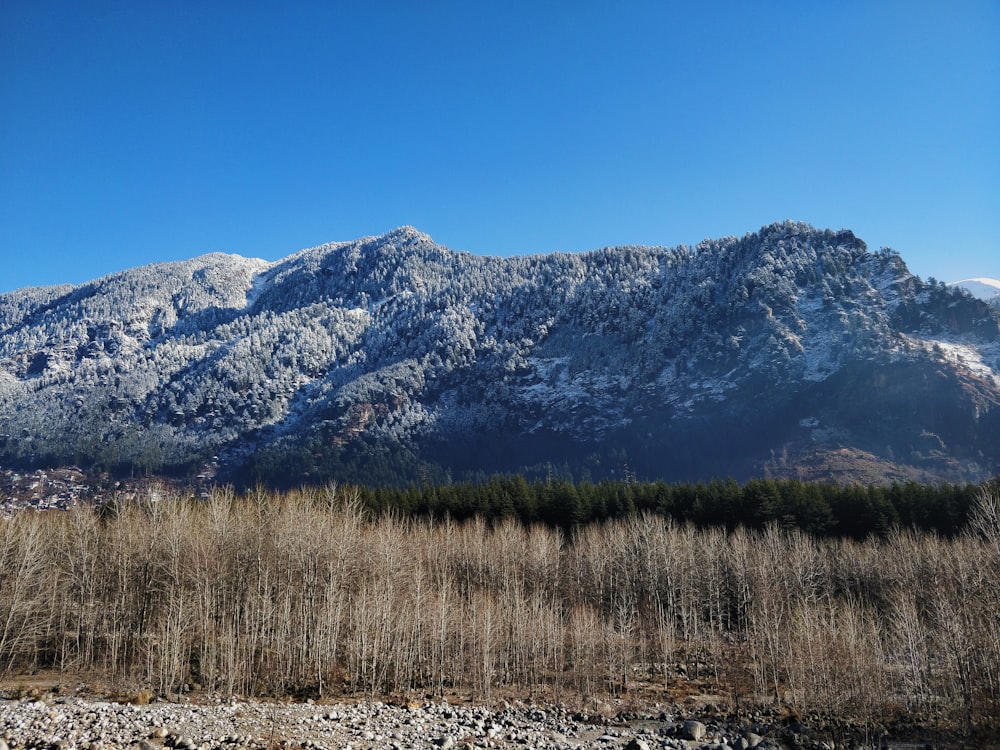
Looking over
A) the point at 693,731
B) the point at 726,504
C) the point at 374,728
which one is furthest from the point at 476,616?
the point at 726,504

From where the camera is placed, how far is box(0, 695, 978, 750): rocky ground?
30703 mm

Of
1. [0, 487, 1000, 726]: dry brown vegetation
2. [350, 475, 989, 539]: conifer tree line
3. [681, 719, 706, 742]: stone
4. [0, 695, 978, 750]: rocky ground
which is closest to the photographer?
[0, 695, 978, 750]: rocky ground

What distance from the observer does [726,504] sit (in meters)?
93.8

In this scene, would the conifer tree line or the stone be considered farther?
the conifer tree line

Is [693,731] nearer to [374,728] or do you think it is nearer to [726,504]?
Result: [374,728]

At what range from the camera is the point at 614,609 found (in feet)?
240

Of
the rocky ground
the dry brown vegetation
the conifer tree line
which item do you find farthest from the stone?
the conifer tree line

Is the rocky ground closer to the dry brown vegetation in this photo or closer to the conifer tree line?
the dry brown vegetation

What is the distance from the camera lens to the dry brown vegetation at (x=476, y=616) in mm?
46094

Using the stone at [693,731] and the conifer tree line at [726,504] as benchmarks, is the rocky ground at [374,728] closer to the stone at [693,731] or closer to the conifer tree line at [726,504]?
the stone at [693,731]

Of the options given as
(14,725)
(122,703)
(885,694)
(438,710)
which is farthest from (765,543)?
(14,725)

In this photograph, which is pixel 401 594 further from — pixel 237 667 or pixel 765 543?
pixel 765 543

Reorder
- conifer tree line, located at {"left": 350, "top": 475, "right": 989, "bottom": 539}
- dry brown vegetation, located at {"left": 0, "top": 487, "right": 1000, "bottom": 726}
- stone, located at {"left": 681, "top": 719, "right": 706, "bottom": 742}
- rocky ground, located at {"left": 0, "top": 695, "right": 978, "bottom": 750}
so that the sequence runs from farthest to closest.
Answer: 1. conifer tree line, located at {"left": 350, "top": 475, "right": 989, "bottom": 539}
2. dry brown vegetation, located at {"left": 0, "top": 487, "right": 1000, "bottom": 726}
3. stone, located at {"left": 681, "top": 719, "right": 706, "bottom": 742}
4. rocky ground, located at {"left": 0, "top": 695, "right": 978, "bottom": 750}

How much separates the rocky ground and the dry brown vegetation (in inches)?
149
